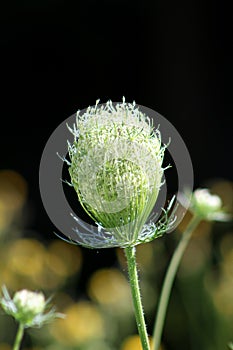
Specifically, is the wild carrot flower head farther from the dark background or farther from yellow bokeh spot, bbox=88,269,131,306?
the dark background

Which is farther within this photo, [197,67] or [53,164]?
[197,67]

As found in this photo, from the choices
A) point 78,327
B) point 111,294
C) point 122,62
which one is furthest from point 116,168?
point 122,62

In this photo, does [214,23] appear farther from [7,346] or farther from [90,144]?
[90,144]

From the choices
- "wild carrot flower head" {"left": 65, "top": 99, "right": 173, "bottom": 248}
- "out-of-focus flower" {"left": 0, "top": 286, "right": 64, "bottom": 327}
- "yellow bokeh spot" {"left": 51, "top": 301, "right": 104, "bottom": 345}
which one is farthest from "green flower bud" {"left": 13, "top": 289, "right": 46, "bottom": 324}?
"yellow bokeh spot" {"left": 51, "top": 301, "right": 104, "bottom": 345}

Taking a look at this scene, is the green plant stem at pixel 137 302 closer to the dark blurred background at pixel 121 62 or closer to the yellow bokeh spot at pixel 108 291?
the yellow bokeh spot at pixel 108 291

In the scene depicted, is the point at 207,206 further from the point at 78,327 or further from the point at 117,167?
the point at 78,327

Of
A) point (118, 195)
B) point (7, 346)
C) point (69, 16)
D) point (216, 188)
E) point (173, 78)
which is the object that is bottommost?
point (7, 346)

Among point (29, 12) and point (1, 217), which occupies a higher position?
point (29, 12)

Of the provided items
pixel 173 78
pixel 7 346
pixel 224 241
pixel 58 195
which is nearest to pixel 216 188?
pixel 224 241
